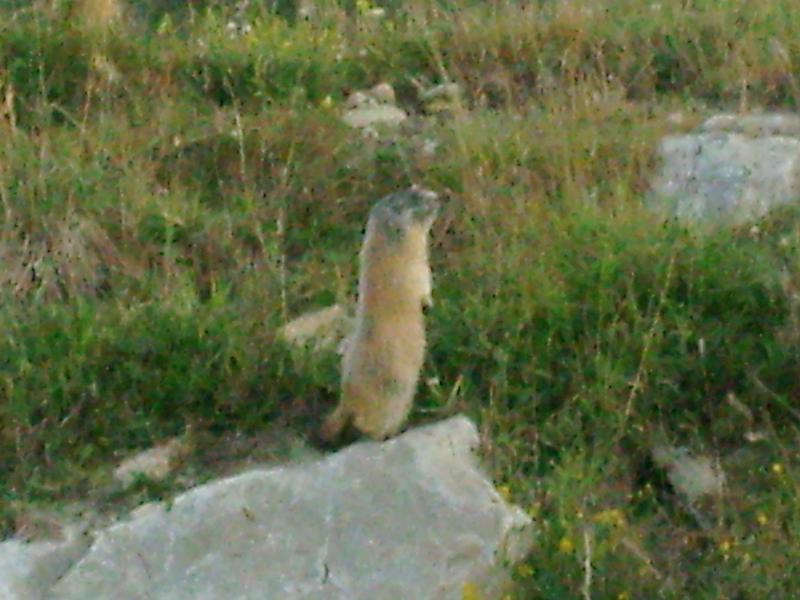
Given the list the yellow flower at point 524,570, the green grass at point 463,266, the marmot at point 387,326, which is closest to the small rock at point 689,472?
the green grass at point 463,266

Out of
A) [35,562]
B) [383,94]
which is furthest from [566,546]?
[383,94]

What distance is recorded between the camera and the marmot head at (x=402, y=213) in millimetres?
4391

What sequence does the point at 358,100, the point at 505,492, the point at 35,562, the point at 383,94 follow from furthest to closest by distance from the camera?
the point at 383,94 < the point at 358,100 < the point at 505,492 < the point at 35,562

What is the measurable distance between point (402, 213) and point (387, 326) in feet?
1.29

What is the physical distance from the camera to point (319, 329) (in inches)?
199

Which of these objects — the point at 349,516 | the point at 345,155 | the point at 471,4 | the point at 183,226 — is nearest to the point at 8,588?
the point at 349,516

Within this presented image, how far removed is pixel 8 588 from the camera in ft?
13.1

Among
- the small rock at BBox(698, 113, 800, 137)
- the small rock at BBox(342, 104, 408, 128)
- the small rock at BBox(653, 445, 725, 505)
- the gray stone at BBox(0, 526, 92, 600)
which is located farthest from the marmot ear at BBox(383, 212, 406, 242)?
the small rock at BBox(698, 113, 800, 137)

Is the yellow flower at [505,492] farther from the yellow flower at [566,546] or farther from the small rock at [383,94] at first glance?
the small rock at [383,94]

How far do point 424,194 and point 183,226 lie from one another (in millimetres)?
1543

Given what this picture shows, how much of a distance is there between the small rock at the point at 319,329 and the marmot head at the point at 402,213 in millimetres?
715

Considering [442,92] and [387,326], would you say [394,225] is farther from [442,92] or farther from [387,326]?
[442,92]

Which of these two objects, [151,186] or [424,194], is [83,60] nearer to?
[151,186]

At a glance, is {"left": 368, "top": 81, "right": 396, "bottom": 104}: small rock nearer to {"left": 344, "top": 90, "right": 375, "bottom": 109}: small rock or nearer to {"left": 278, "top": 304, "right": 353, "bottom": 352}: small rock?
{"left": 344, "top": 90, "right": 375, "bottom": 109}: small rock
